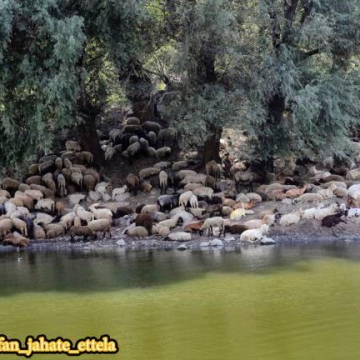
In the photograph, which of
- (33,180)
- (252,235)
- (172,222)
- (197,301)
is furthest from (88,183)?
(197,301)

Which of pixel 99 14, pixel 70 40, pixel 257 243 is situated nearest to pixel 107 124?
pixel 99 14

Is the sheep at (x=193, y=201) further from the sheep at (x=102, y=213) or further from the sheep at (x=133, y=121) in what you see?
the sheep at (x=133, y=121)

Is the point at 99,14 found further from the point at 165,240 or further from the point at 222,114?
the point at 165,240

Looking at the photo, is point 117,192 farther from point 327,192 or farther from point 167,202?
point 327,192

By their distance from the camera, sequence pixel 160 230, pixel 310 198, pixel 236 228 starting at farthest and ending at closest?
pixel 310 198, pixel 160 230, pixel 236 228

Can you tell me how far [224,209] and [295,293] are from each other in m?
6.71

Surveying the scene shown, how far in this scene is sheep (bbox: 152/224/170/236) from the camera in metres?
15.9

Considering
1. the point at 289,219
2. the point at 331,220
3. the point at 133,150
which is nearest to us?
Answer: the point at 331,220

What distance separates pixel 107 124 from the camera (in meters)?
24.5

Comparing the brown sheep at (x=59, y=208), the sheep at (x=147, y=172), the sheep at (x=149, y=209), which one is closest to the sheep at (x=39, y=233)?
the brown sheep at (x=59, y=208)

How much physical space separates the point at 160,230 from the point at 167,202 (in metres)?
1.79

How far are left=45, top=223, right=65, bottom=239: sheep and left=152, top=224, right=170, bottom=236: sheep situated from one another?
251 centimetres

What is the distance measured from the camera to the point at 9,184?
19.2 meters

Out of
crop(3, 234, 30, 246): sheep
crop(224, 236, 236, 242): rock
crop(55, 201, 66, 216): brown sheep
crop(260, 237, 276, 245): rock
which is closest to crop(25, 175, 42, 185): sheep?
crop(55, 201, 66, 216): brown sheep
